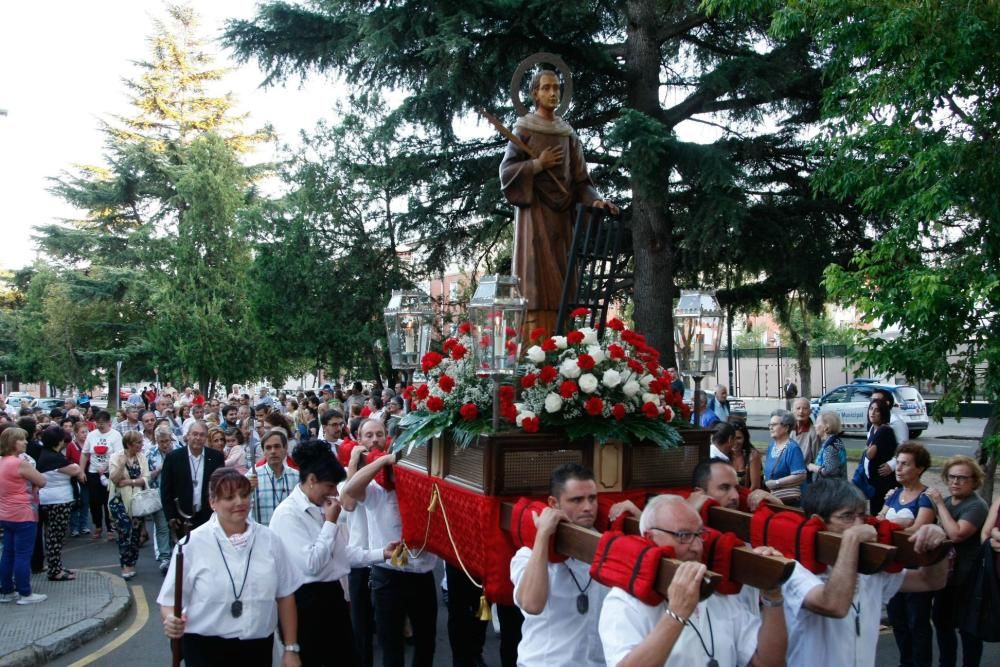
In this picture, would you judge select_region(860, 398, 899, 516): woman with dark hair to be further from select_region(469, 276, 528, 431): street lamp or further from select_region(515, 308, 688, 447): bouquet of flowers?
select_region(469, 276, 528, 431): street lamp

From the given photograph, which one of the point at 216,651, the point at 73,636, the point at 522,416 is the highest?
the point at 522,416

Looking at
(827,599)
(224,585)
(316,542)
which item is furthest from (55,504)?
(827,599)

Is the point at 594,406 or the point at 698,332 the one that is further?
the point at 698,332

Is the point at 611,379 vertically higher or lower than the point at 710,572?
higher

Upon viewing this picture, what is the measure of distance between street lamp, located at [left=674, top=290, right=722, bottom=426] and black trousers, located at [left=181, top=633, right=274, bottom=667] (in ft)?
8.92

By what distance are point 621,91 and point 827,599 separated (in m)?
13.8

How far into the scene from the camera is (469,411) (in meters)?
4.68

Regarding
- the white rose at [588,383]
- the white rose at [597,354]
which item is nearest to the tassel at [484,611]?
the white rose at [588,383]

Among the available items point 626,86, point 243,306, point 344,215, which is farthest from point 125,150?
point 626,86

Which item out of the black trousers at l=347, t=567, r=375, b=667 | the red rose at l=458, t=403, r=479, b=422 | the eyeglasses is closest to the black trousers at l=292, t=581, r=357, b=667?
the red rose at l=458, t=403, r=479, b=422

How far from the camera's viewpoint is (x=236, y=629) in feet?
13.6

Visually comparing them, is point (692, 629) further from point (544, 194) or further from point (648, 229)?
point (648, 229)

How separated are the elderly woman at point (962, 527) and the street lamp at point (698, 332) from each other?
174 centimetres

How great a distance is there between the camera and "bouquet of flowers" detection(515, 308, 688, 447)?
4.52m
